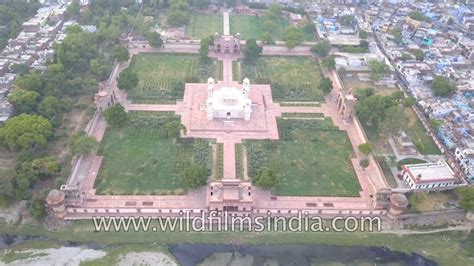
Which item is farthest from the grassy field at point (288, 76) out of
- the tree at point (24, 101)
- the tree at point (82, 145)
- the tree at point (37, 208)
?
the tree at point (37, 208)

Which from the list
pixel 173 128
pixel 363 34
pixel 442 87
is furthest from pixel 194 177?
pixel 363 34

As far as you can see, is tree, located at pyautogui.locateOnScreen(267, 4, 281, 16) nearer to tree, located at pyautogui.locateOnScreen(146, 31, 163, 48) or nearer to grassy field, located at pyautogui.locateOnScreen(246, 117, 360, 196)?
tree, located at pyautogui.locateOnScreen(146, 31, 163, 48)

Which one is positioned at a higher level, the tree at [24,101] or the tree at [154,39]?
the tree at [154,39]

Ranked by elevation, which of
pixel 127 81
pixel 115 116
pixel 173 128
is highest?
pixel 127 81

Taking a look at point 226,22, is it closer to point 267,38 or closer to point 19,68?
point 267,38

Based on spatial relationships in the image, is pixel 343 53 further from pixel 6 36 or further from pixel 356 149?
pixel 6 36

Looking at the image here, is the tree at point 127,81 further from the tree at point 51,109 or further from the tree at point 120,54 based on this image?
the tree at point 51,109

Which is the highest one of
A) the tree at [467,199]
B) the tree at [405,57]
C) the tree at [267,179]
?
the tree at [405,57]

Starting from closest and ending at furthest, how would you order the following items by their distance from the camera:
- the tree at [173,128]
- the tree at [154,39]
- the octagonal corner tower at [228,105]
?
the tree at [173,128], the octagonal corner tower at [228,105], the tree at [154,39]
